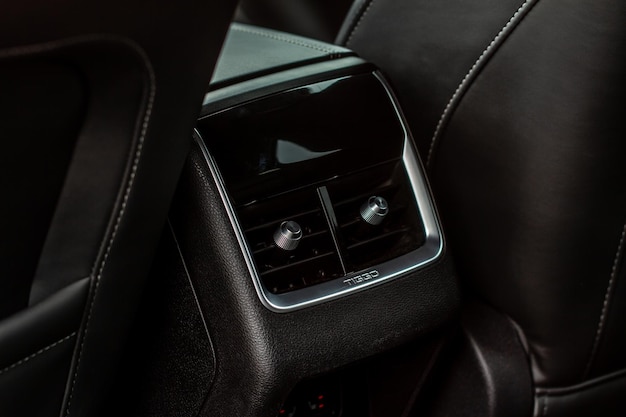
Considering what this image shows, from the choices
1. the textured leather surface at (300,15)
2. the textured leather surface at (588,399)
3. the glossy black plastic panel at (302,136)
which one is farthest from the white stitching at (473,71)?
the textured leather surface at (300,15)

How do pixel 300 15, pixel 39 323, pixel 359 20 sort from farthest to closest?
pixel 300 15
pixel 359 20
pixel 39 323

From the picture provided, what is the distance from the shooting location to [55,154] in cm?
74

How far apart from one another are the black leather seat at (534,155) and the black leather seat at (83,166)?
1.51 ft

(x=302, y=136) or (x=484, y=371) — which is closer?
(x=302, y=136)

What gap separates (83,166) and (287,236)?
30cm

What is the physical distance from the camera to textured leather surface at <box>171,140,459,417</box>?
967mm

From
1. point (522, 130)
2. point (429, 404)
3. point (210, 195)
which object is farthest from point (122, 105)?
point (429, 404)

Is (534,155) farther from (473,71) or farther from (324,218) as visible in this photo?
(324,218)

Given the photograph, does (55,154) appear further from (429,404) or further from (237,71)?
(429,404)

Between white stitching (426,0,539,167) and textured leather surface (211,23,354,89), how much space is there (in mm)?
146

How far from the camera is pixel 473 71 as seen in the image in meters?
1.12

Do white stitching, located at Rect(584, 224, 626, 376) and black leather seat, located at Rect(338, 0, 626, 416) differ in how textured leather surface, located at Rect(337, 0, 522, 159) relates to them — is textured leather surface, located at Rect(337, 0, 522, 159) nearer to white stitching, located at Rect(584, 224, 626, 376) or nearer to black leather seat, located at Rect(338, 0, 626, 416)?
black leather seat, located at Rect(338, 0, 626, 416)

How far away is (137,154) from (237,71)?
361 millimetres

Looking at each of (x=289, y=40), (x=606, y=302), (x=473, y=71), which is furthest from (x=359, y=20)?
(x=606, y=302)
